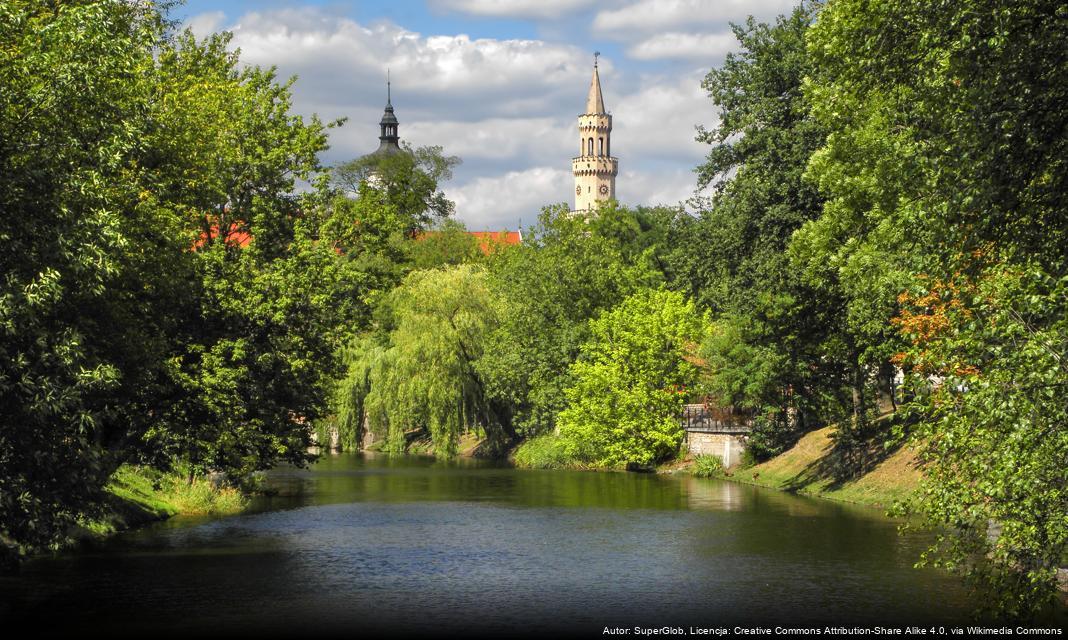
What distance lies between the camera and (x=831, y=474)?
156ft

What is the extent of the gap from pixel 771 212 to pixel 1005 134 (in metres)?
26.9

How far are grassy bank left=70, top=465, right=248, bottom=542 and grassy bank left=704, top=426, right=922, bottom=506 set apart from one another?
2175 cm

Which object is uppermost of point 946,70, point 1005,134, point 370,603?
point 946,70

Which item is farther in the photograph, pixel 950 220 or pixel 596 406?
pixel 596 406

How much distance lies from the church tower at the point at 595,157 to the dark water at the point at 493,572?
145449mm

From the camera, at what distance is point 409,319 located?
69.0 metres

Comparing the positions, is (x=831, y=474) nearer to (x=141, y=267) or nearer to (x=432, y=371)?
(x=432, y=371)

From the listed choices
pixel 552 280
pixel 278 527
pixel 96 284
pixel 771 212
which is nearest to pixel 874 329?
pixel 771 212

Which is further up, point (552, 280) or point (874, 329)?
point (552, 280)

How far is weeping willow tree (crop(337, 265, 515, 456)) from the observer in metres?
67.1

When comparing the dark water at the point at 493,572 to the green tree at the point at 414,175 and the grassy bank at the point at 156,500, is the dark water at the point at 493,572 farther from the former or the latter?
the green tree at the point at 414,175

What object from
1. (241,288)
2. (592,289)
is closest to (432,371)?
(592,289)

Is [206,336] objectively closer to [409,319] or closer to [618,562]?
[618,562]

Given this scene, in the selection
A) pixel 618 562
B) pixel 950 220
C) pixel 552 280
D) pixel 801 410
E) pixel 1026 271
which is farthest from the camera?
pixel 552 280
